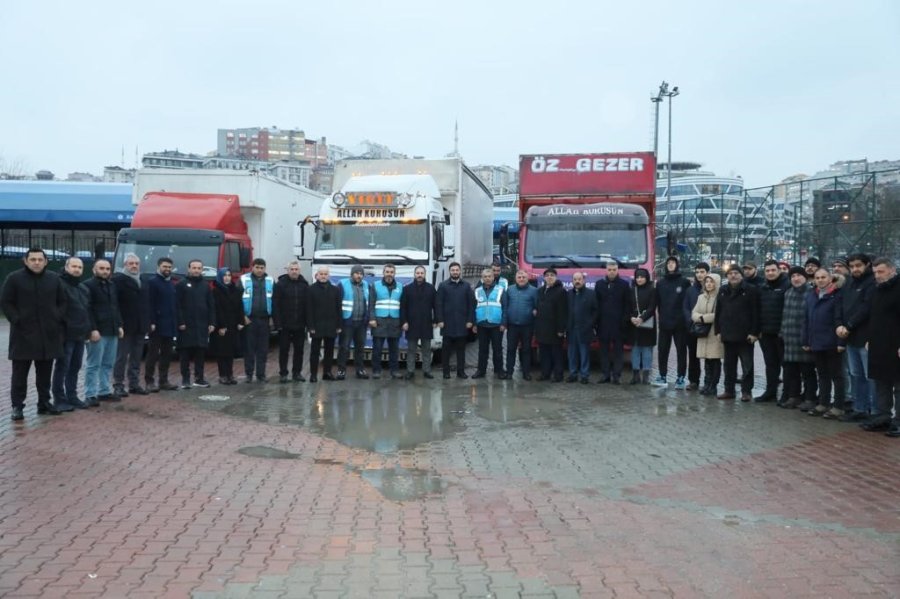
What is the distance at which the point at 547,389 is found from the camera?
12.2m

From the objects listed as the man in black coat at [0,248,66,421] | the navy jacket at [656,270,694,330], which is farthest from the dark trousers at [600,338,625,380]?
the man in black coat at [0,248,66,421]

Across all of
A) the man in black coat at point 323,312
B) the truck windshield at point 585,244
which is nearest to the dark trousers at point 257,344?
the man in black coat at point 323,312

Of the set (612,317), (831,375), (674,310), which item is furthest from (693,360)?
(831,375)

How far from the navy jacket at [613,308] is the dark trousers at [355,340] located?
388 cm

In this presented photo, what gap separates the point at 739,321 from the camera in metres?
11.2

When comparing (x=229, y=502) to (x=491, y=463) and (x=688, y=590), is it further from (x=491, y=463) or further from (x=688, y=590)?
(x=688, y=590)

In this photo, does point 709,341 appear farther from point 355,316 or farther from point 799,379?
point 355,316

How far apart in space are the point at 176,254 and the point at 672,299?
9155 mm

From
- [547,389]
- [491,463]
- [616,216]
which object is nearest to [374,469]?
[491,463]

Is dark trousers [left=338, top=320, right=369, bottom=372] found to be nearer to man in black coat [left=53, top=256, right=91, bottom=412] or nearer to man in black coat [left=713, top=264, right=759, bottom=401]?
man in black coat [left=53, top=256, right=91, bottom=412]

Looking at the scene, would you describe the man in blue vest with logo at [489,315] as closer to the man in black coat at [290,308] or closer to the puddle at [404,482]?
the man in black coat at [290,308]

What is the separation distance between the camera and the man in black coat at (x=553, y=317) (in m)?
12.7

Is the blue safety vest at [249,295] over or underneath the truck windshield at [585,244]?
underneath

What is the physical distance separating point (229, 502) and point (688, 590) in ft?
11.9
